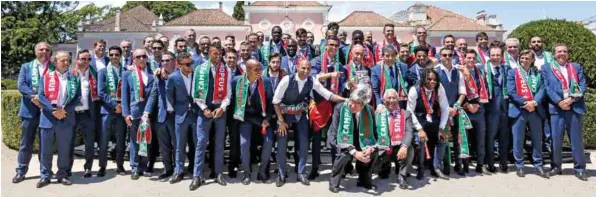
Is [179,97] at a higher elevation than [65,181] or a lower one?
higher

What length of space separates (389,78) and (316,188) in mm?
1798

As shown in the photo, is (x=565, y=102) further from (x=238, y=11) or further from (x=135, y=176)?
(x=238, y=11)

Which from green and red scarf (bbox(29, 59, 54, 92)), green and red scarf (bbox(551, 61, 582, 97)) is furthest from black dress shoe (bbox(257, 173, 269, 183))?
green and red scarf (bbox(551, 61, 582, 97))

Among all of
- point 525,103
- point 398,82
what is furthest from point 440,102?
point 525,103

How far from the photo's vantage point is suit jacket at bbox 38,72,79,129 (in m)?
6.29

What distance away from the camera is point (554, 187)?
20.9 feet

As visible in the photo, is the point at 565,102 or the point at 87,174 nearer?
the point at 565,102

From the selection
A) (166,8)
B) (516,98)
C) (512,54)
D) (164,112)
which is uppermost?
(166,8)

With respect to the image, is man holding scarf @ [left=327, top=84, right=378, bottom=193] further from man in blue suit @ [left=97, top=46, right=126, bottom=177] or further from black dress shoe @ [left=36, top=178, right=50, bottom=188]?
black dress shoe @ [left=36, top=178, right=50, bottom=188]

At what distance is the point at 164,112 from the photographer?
657 centimetres

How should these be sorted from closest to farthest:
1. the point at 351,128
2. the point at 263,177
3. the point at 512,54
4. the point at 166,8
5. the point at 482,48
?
the point at 351,128 → the point at 263,177 → the point at 512,54 → the point at 482,48 → the point at 166,8

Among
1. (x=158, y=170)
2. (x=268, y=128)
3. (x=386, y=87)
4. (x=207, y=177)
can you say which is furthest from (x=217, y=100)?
(x=386, y=87)

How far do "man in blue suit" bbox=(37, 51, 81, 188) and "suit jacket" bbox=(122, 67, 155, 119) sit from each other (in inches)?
23.6

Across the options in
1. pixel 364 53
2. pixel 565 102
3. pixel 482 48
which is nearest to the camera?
pixel 565 102
